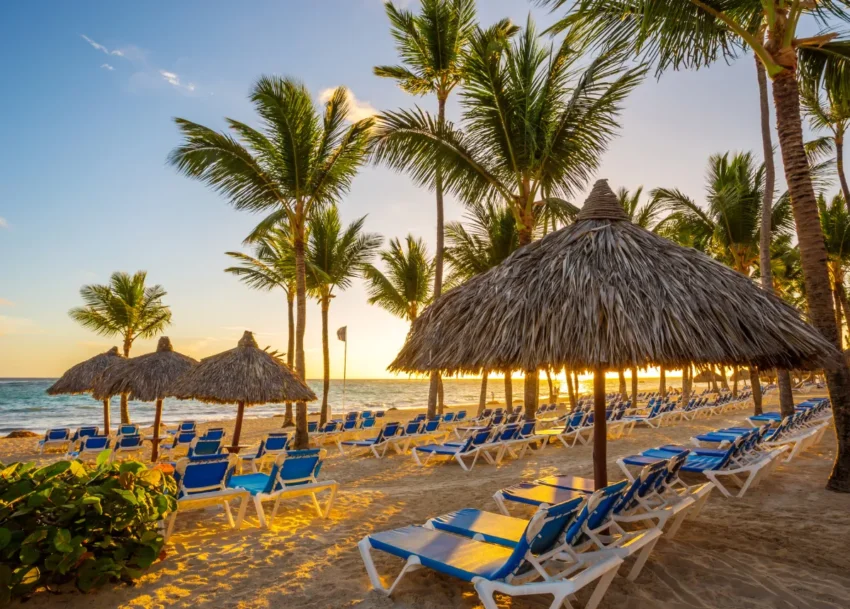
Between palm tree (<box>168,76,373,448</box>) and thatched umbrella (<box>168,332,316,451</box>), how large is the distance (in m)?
0.86

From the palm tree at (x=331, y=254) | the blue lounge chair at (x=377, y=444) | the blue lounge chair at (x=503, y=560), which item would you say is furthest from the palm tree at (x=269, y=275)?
the blue lounge chair at (x=503, y=560)

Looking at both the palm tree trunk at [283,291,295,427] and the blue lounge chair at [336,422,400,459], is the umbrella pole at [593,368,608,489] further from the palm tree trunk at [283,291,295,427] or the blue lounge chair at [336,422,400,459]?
the palm tree trunk at [283,291,295,427]

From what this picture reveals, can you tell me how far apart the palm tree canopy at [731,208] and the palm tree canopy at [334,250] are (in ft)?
35.5

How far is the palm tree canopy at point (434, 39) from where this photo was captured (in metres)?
14.4

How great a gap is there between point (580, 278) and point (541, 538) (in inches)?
84.5

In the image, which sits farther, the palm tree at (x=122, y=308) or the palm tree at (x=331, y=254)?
the palm tree at (x=122, y=308)

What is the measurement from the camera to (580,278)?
4.19m

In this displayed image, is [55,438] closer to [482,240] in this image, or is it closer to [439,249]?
[439,249]

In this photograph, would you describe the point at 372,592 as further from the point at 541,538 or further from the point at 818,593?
the point at 818,593

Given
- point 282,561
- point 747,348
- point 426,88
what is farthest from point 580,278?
point 426,88

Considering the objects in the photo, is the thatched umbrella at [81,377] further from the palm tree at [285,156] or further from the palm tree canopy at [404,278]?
the palm tree canopy at [404,278]

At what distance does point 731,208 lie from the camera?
15.5m

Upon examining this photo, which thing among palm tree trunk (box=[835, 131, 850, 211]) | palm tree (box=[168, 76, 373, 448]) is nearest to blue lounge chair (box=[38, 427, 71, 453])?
palm tree (box=[168, 76, 373, 448])

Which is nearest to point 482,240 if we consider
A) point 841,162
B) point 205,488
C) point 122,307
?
point 841,162
